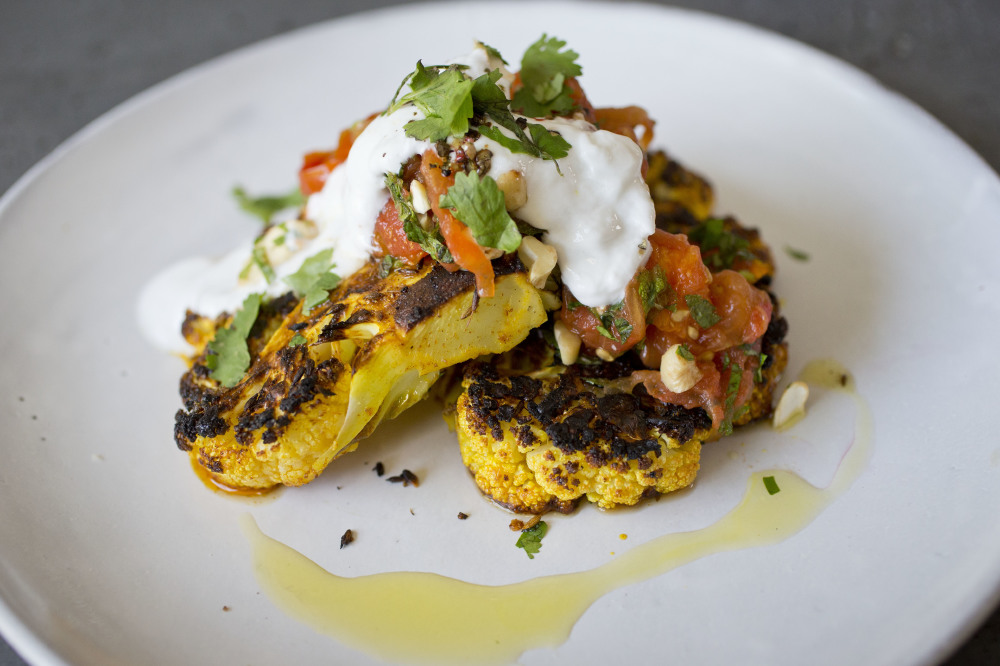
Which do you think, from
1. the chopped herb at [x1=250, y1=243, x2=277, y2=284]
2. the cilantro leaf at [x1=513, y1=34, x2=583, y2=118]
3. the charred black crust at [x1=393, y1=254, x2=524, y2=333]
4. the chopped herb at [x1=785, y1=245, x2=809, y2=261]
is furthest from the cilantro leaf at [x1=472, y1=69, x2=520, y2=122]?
the chopped herb at [x1=785, y1=245, x2=809, y2=261]

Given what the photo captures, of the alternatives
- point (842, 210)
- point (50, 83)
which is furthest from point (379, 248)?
point (50, 83)

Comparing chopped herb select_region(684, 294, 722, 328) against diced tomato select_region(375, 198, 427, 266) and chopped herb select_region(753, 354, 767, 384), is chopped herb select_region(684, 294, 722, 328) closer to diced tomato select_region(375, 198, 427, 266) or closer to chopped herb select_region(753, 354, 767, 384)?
chopped herb select_region(753, 354, 767, 384)

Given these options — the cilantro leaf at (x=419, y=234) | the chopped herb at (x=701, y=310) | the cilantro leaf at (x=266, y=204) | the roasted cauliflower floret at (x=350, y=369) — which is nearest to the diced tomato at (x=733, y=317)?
the chopped herb at (x=701, y=310)

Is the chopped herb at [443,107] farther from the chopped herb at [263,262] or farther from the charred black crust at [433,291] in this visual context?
the chopped herb at [263,262]

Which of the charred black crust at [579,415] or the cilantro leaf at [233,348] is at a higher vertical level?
the cilantro leaf at [233,348]

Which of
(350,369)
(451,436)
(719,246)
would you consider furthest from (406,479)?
(719,246)

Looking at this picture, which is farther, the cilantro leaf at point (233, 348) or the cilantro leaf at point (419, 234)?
the cilantro leaf at point (233, 348)

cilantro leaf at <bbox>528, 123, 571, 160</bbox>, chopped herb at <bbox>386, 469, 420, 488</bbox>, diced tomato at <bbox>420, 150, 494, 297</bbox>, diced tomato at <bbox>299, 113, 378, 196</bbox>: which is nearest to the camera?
diced tomato at <bbox>420, 150, 494, 297</bbox>
